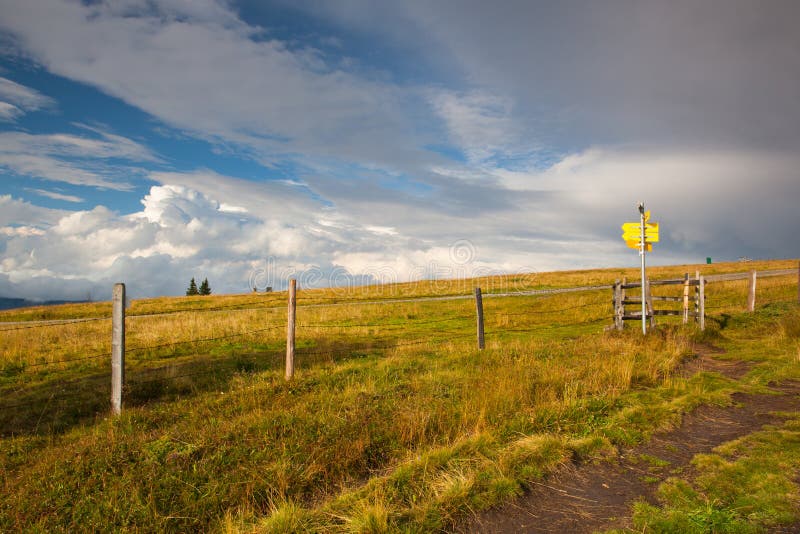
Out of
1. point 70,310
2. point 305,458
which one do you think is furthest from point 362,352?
point 70,310

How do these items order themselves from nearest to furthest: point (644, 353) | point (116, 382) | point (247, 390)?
point (116, 382) → point (247, 390) → point (644, 353)

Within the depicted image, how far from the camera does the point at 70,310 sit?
110ft

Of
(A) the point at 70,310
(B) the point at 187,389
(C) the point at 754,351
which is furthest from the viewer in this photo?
(A) the point at 70,310

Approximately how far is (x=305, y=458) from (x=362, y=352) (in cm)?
800

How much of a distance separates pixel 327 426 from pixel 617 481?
3.89m

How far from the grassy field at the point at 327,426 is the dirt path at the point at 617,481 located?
0.23 m

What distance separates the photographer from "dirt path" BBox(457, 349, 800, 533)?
14.1ft

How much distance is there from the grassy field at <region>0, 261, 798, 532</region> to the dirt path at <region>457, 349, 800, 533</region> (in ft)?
0.76

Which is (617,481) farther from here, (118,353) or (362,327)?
(362,327)

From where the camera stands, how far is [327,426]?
21.7 feet

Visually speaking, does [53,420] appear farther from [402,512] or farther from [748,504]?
[748,504]

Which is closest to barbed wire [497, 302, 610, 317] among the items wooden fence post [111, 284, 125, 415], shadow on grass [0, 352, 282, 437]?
shadow on grass [0, 352, 282, 437]

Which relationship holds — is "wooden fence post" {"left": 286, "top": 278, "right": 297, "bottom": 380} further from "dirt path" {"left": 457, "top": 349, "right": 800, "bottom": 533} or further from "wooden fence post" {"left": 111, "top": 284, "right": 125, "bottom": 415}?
"dirt path" {"left": 457, "top": 349, "right": 800, "bottom": 533}

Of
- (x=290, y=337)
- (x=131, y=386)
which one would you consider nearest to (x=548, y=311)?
(x=290, y=337)
